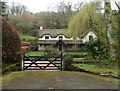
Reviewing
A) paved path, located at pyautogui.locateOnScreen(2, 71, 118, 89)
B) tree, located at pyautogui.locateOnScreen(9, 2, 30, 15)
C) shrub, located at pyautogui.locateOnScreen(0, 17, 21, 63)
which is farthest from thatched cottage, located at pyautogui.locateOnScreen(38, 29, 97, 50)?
paved path, located at pyautogui.locateOnScreen(2, 71, 118, 89)

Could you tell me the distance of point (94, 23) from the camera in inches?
830

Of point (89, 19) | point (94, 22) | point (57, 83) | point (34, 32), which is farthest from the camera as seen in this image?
point (34, 32)

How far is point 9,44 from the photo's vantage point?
52.6ft

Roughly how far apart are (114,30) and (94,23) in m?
14.7

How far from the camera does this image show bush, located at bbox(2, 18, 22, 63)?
1544 cm

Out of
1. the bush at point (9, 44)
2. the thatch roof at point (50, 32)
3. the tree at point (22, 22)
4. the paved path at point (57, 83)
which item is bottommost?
the paved path at point (57, 83)

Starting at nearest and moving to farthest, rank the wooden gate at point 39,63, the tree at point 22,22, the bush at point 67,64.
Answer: the wooden gate at point 39,63
the bush at point 67,64
the tree at point 22,22

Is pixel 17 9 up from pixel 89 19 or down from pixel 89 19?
up

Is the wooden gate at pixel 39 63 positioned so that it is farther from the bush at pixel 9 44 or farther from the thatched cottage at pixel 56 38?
the thatched cottage at pixel 56 38

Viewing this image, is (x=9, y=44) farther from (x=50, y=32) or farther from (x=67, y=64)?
(x=50, y=32)

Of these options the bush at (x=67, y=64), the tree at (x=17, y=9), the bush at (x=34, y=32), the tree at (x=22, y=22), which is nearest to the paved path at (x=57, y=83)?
the bush at (x=67, y=64)

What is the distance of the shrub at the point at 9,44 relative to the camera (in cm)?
1544

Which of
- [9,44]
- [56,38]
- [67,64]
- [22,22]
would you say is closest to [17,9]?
[22,22]

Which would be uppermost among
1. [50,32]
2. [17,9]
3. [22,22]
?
[17,9]
